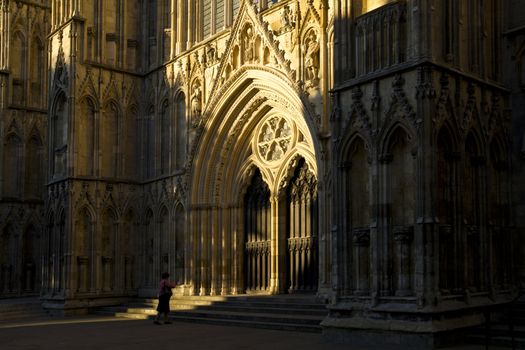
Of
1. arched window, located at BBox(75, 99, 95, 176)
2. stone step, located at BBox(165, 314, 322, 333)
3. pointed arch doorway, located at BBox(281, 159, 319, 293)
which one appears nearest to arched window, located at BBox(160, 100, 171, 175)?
arched window, located at BBox(75, 99, 95, 176)

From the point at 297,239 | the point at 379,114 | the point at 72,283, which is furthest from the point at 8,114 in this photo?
the point at 379,114

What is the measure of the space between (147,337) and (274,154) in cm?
775

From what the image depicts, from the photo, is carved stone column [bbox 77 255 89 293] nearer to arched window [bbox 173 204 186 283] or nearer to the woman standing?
arched window [bbox 173 204 186 283]

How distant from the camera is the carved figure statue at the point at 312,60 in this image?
2000cm

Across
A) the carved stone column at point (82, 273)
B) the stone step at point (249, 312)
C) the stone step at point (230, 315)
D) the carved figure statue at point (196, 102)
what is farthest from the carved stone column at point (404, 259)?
the carved stone column at point (82, 273)

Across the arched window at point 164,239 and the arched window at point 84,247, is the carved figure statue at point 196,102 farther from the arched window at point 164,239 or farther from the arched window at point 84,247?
the arched window at point 84,247

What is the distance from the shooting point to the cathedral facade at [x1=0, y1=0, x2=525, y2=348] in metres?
14.2

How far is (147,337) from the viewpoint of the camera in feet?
54.0

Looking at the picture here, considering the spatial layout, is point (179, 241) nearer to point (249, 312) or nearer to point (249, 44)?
point (249, 312)

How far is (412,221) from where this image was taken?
14008 millimetres

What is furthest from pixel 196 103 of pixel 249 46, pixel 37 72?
pixel 37 72

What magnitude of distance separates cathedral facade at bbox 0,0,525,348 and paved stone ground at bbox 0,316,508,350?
123cm

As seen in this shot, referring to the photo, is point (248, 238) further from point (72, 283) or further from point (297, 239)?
point (72, 283)

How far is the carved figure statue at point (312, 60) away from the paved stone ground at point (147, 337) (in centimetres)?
663
